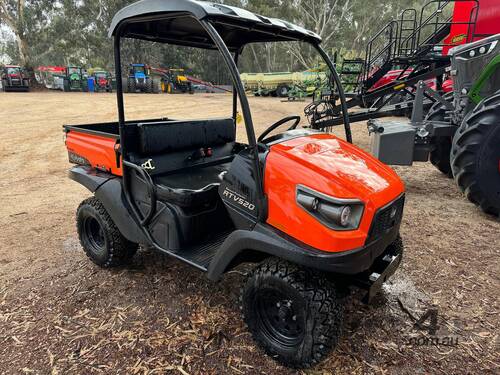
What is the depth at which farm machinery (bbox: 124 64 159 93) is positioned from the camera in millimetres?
26547

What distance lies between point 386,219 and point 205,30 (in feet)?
5.18

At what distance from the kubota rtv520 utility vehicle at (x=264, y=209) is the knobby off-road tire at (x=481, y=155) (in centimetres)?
200

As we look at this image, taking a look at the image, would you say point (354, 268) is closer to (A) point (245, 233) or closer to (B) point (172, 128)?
(A) point (245, 233)

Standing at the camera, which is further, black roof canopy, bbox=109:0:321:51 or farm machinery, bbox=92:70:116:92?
farm machinery, bbox=92:70:116:92

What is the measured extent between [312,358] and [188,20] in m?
2.28

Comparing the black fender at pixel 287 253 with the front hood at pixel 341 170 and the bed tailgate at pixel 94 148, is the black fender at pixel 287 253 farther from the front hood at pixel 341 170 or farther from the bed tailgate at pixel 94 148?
the bed tailgate at pixel 94 148

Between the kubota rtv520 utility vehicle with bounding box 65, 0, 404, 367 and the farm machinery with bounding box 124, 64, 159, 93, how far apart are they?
2542 centimetres

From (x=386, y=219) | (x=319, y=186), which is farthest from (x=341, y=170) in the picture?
(x=386, y=219)

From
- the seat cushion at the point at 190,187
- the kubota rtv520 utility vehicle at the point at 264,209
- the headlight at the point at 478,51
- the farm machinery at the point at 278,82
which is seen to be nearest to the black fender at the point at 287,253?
the kubota rtv520 utility vehicle at the point at 264,209

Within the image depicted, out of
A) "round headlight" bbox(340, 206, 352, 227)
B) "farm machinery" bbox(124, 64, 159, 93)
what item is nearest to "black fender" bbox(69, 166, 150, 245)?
"round headlight" bbox(340, 206, 352, 227)

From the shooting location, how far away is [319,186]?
192 centimetres

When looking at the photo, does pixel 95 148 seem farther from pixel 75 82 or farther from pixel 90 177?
pixel 75 82

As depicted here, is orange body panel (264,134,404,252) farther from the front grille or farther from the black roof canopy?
the black roof canopy

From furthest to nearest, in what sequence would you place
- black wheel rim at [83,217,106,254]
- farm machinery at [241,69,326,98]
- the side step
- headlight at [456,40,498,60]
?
1. farm machinery at [241,69,326,98]
2. headlight at [456,40,498,60]
3. black wheel rim at [83,217,106,254]
4. the side step
